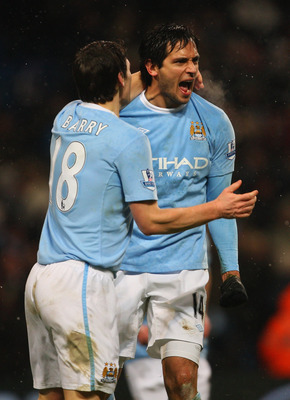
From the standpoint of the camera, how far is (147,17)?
4016 millimetres

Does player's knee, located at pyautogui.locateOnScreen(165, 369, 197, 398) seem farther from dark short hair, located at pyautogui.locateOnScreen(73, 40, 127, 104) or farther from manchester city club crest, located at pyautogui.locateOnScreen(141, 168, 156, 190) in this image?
dark short hair, located at pyautogui.locateOnScreen(73, 40, 127, 104)

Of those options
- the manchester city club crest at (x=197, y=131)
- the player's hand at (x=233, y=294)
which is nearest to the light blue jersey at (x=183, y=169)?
the manchester city club crest at (x=197, y=131)

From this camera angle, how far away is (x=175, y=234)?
9.66 feet

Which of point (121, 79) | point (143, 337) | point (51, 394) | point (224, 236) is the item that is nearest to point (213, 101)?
point (224, 236)

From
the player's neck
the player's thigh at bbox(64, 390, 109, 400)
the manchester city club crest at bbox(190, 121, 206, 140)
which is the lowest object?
the player's thigh at bbox(64, 390, 109, 400)

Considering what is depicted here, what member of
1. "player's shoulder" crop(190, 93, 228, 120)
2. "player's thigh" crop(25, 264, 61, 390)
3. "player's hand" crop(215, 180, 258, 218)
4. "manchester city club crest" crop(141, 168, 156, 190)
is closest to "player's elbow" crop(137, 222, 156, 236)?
"manchester city club crest" crop(141, 168, 156, 190)

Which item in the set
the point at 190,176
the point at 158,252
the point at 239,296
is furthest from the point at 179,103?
the point at 239,296

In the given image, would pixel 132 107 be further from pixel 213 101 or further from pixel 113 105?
pixel 213 101

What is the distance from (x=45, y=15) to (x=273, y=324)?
2.02 m

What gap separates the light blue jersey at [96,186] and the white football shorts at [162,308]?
1.65 ft

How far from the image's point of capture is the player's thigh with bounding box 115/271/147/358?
288cm

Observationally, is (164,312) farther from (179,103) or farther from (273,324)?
(273,324)

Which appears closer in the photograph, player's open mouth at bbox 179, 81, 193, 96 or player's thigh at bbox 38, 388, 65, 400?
player's thigh at bbox 38, 388, 65, 400

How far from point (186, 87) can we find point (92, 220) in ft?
2.87
